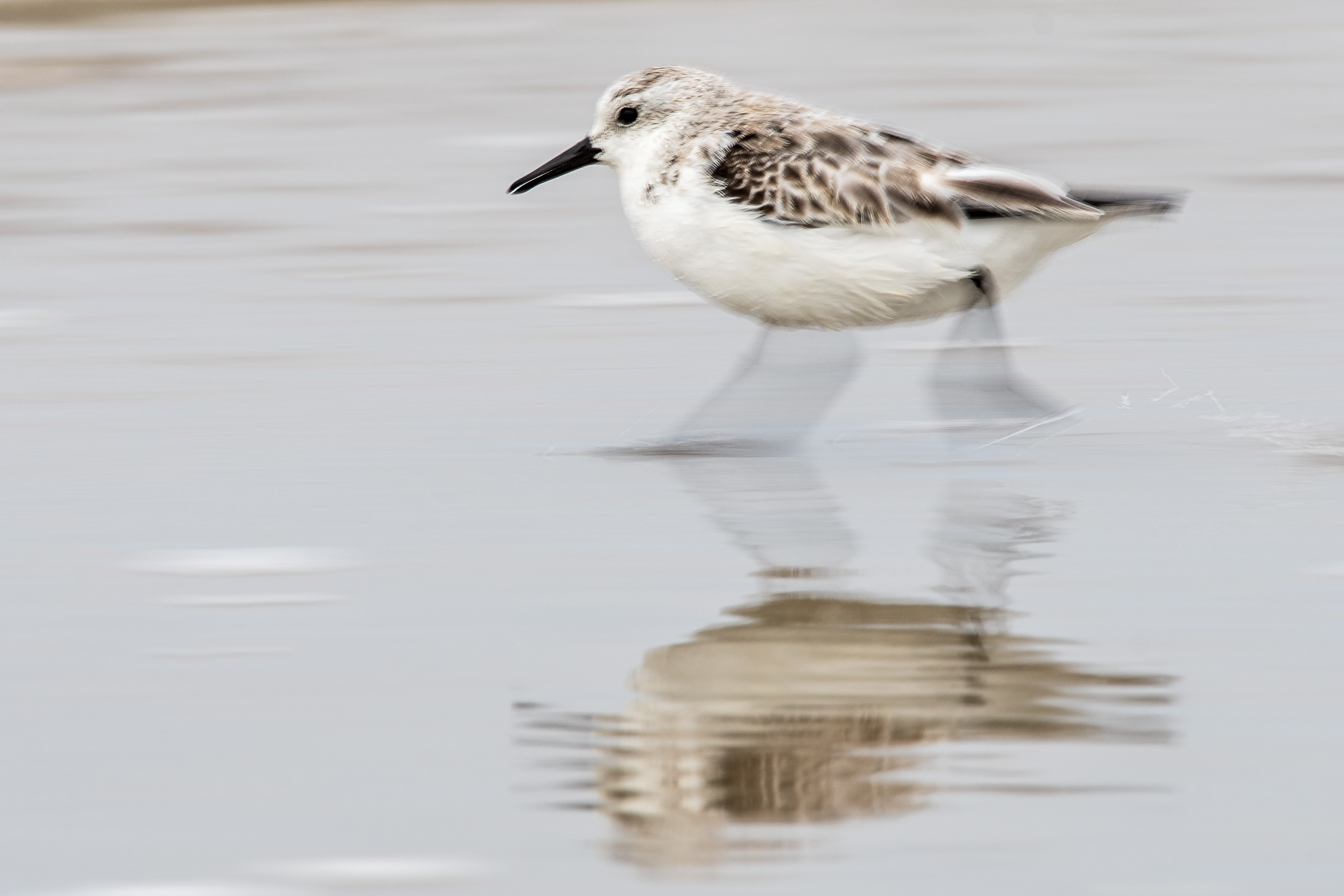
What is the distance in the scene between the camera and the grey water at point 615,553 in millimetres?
3461

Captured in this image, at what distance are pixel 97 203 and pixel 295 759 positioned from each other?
637 centimetres

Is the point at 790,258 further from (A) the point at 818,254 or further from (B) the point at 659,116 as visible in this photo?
(B) the point at 659,116

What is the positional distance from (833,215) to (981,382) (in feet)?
2.23

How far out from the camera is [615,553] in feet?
16.7

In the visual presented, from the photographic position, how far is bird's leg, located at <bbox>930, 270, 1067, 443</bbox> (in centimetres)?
632

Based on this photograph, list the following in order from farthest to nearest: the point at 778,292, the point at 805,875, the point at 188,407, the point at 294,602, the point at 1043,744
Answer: the point at 188,407 < the point at 778,292 < the point at 294,602 < the point at 1043,744 < the point at 805,875

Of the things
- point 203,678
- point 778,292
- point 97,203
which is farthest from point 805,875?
point 97,203

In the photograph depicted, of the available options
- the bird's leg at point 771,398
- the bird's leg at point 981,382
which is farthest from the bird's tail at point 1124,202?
the bird's leg at point 771,398

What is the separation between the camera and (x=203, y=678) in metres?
4.21

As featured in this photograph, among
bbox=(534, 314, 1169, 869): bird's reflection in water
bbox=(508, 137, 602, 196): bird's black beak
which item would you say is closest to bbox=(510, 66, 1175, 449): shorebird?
bbox=(508, 137, 602, 196): bird's black beak

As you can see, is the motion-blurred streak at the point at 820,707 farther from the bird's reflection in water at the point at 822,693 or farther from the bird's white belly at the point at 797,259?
the bird's white belly at the point at 797,259

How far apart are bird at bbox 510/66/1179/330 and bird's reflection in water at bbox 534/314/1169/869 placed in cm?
65

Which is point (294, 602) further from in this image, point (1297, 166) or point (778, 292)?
point (1297, 166)

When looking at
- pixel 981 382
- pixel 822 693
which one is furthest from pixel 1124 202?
pixel 822 693
